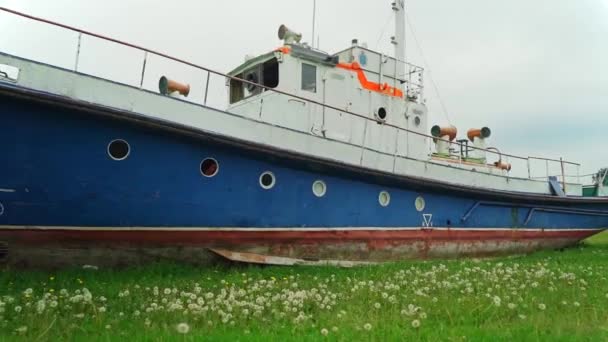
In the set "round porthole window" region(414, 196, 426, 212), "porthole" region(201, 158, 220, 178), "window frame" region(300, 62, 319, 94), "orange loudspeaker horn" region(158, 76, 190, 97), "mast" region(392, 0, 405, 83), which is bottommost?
"round porthole window" region(414, 196, 426, 212)

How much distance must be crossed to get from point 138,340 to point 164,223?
14.4ft

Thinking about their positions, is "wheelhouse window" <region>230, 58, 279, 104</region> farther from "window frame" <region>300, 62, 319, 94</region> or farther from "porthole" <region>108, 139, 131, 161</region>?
"porthole" <region>108, 139, 131, 161</region>

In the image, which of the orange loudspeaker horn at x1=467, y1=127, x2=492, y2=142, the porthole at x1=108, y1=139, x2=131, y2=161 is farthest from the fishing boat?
the orange loudspeaker horn at x1=467, y1=127, x2=492, y2=142

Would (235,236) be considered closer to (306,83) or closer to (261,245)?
(261,245)

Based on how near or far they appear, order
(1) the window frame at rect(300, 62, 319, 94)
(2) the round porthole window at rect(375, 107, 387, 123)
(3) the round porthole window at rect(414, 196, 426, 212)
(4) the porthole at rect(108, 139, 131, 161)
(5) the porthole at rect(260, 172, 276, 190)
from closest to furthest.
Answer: (4) the porthole at rect(108, 139, 131, 161) → (5) the porthole at rect(260, 172, 276, 190) → (1) the window frame at rect(300, 62, 319, 94) → (3) the round porthole window at rect(414, 196, 426, 212) → (2) the round porthole window at rect(375, 107, 387, 123)

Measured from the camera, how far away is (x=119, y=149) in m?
7.56

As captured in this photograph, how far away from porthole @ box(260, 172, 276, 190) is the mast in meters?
5.24

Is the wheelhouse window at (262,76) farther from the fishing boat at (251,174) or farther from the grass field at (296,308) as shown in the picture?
the grass field at (296,308)

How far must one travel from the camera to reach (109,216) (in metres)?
7.45

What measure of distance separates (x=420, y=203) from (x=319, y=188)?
9.79 feet

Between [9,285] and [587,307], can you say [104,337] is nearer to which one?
[9,285]

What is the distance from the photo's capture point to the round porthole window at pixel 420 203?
11062mm

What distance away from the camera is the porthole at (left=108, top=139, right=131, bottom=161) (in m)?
7.48

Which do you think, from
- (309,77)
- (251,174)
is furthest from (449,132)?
(251,174)
